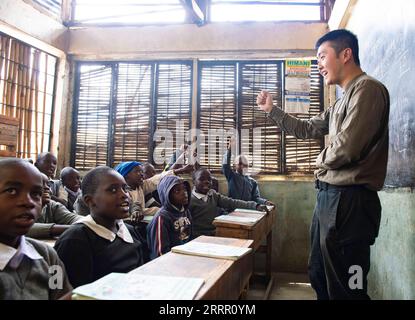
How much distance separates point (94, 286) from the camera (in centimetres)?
96

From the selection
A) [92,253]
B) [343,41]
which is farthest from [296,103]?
[92,253]

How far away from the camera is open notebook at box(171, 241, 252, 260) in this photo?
4.68 ft

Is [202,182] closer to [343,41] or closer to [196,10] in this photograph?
[343,41]

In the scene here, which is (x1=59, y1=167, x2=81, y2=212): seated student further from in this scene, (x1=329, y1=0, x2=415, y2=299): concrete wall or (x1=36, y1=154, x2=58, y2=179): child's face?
(x1=329, y1=0, x2=415, y2=299): concrete wall

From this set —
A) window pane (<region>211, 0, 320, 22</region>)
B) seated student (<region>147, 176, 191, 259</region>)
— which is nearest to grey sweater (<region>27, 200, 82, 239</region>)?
seated student (<region>147, 176, 191, 259</region>)

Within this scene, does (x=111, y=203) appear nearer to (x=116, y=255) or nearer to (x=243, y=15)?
(x=116, y=255)

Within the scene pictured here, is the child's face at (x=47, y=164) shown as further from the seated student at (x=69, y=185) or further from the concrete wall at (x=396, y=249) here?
the concrete wall at (x=396, y=249)

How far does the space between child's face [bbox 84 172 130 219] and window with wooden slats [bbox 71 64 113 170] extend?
3.54 m

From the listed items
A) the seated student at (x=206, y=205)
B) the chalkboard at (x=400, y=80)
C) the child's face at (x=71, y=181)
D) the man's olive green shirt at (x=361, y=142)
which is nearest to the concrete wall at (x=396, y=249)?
the chalkboard at (x=400, y=80)

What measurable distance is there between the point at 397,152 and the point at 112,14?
15.1 ft

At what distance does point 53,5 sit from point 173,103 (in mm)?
2336

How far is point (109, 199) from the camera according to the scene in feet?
5.85

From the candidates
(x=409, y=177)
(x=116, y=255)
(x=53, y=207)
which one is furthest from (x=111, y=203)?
(x=409, y=177)
